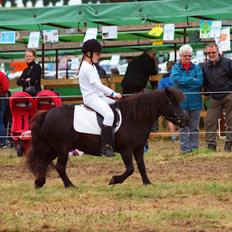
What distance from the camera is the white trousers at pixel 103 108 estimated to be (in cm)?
1075

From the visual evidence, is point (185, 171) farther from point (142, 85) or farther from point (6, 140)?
point (6, 140)

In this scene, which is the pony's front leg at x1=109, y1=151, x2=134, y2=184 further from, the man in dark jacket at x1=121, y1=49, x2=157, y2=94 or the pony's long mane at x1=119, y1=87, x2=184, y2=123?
the man in dark jacket at x1=121, y1=49, x2=157, y2=94

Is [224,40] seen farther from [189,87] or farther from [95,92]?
[95,92]

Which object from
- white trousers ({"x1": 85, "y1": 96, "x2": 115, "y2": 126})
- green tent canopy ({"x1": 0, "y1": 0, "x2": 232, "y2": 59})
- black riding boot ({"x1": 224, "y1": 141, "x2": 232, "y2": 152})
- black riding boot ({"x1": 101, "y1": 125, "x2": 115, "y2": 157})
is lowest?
black riding boot ({"x1": 224, "y1": 141, "x2": 232, "y2": 152})

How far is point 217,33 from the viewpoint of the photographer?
54.8 ft

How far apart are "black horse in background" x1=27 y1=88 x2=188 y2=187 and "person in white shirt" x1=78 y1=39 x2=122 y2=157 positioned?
0.18 meters

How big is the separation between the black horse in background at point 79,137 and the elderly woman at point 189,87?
14.6 ft

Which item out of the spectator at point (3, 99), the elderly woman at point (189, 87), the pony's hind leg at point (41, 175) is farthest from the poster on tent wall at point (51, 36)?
the pony's hind leg at point (41, 175)

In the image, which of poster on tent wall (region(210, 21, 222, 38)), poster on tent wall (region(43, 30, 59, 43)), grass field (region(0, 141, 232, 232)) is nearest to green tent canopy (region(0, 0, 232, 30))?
poster on tent wall (region(210, 21, 222, 38))

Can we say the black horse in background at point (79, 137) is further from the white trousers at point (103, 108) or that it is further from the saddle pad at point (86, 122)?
the white trousers at point (103, 108)

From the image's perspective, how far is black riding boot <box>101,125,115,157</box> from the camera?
10.7 meters

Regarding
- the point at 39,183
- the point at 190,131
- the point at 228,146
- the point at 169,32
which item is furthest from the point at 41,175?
the point at 169,32

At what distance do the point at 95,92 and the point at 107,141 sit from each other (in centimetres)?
69

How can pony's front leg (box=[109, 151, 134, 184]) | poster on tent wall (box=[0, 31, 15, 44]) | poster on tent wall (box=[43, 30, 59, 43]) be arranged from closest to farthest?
pony's front leg (box=[109, 151, 134, 184]) → poster on tent wall (box=[43, 30, 59, 43]) → poster on tent wall (box=[0, 31, 15, 44])
